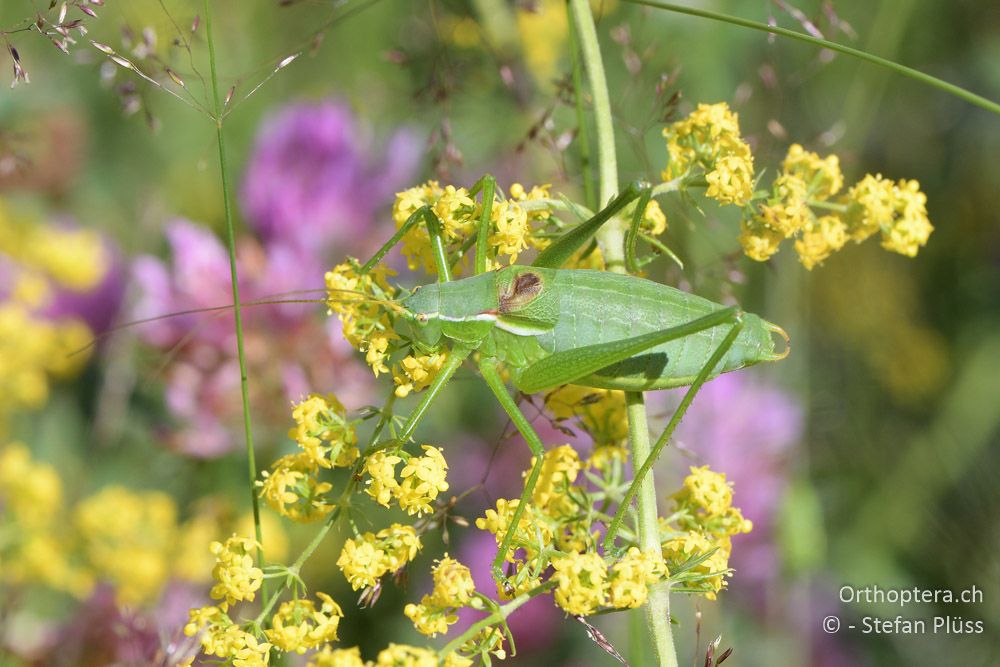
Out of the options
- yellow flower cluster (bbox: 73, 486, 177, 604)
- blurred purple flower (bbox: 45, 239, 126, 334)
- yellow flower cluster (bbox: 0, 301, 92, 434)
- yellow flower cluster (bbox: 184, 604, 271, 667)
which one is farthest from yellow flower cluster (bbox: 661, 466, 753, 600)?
blurred purple flower (bbox: 45, 239, 126, 334)

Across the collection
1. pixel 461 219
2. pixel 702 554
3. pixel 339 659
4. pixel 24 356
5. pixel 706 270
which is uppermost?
pixel 706 270

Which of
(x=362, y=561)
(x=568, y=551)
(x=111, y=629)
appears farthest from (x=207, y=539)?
(x=568, y=551)

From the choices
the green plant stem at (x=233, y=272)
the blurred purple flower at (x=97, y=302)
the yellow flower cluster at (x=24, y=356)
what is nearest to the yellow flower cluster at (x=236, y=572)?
the green plant stem at (x=233, y=272)

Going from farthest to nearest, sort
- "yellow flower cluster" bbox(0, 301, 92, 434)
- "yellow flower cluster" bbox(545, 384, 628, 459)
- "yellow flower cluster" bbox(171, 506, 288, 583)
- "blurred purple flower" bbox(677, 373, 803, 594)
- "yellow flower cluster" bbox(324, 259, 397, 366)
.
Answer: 1. "blurred purple flower" bbox(677, 373, 803, 594)
2. "yellow flower cluster" bbox(0, 301, 92, 434)
3. "yellow flower cluster" bbox(171, 506, 288, 583)
4. "yellow flower cluster" bbox(545, 384, 628, 459)
5. "yellow flower cluster" bbox(324, 259, 397, 366)

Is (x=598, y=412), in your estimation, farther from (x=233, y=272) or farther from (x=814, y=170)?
(x=233, y=272)

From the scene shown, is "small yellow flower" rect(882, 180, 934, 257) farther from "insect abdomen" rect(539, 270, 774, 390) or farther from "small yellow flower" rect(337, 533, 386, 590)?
"small yellow flower" rect(337, 533, 386, 590)
